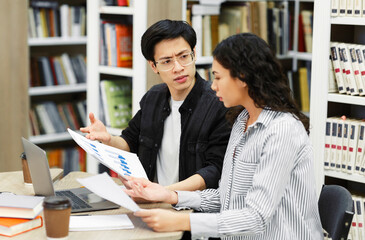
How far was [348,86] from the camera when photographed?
9.96ft

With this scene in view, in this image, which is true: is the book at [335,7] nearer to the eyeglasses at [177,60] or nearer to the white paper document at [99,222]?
the eyeglasses at [177,60]

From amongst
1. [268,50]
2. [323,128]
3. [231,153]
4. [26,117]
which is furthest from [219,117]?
[26,117]

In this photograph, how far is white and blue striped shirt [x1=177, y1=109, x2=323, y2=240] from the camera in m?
1.80

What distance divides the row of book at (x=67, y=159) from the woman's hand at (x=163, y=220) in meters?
3.15

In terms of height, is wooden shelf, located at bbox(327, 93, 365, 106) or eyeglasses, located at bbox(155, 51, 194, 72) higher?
eyeglasses, located at bbox(155, 51, 194, 72)

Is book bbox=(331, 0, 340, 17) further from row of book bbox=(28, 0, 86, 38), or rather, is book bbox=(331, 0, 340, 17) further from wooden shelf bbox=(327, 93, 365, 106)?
row of book bbox=(28, 0, 86, 38)

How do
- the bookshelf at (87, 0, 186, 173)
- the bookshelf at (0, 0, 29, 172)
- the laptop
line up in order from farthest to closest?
the bookshelf at (0, 0, 29, 172) → the bookshelf at (87, 0, 186, 173) → the laptop

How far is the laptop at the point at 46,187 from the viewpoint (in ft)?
6.75

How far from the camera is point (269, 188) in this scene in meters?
1.79

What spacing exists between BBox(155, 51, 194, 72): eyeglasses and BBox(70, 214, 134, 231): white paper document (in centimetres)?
73

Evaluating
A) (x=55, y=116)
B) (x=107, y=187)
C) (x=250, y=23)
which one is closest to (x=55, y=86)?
(x=55, y=116)

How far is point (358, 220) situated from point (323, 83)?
2.34 ft

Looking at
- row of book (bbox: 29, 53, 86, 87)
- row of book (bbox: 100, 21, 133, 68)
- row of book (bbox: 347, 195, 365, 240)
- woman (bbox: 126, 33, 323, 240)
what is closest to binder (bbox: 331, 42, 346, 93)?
row of book (bbox: 347, 195, 365, 240)

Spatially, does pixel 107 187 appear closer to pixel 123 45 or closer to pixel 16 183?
pixel 16 183
